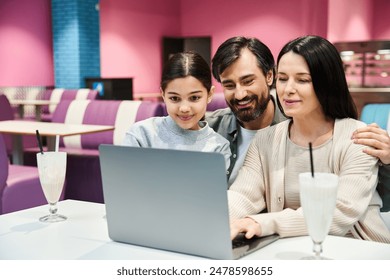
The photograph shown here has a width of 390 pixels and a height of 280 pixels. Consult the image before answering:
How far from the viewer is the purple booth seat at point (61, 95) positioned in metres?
7.76

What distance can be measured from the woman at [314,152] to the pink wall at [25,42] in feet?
25.9

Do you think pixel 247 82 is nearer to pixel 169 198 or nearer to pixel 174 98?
pixel 174 98

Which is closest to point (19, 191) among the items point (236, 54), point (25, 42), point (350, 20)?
point (236, 54)

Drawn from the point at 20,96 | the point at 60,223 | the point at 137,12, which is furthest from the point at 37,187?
the point at 137,12

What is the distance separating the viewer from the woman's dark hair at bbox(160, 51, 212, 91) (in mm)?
1699

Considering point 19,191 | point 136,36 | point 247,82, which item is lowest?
point 19,191

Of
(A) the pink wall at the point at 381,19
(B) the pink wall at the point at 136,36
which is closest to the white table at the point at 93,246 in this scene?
(B) the pink wall at the point at 136,36

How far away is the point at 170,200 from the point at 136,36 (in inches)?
363

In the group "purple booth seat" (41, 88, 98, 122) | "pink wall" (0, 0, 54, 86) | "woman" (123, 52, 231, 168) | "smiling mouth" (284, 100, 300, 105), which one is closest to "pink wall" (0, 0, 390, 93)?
"pink wall" (0, 0, 54, 86)

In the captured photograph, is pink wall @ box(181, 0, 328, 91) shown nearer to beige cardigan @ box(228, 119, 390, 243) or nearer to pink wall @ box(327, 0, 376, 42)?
pink wall @ box(327, 0, 376, 42)

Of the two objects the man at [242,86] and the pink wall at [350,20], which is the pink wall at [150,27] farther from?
the man at [242,86]

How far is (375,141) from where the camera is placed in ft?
4.43

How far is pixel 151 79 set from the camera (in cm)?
1039

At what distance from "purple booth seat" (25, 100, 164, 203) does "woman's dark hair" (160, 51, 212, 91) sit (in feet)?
7.79
